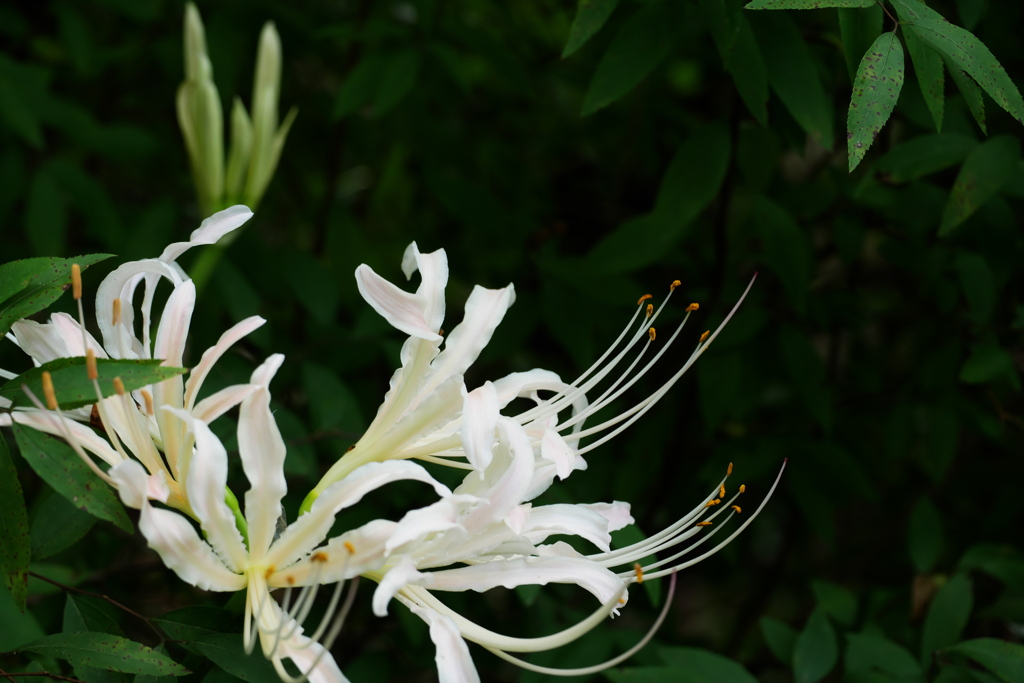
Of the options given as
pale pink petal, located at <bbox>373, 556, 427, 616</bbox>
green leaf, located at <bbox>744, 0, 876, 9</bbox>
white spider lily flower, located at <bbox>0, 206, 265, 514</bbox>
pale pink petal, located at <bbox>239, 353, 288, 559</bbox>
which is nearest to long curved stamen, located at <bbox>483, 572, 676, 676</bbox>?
pale pink petal, located at <bbox>373, 556, 427, 616</bbox>

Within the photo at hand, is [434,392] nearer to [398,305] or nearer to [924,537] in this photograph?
[398,305]

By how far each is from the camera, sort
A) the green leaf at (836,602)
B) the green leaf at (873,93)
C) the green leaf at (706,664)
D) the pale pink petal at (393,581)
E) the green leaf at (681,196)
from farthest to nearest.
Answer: the green leaf at (836,602) → the green leaf at (681,196) → the green leaf at (706,664) → the green leaf at (873,93) → the pale pink petal at (393,581)

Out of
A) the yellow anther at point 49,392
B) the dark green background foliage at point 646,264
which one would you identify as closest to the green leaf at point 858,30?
the dark green background foliage at point 646,264

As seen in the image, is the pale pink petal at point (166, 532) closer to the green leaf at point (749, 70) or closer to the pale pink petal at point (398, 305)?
the pale pink petal at point (398, 305)

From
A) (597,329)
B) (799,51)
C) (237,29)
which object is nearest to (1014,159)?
(799,51)

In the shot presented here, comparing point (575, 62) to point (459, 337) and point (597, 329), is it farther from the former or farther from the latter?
point (459, 337)
